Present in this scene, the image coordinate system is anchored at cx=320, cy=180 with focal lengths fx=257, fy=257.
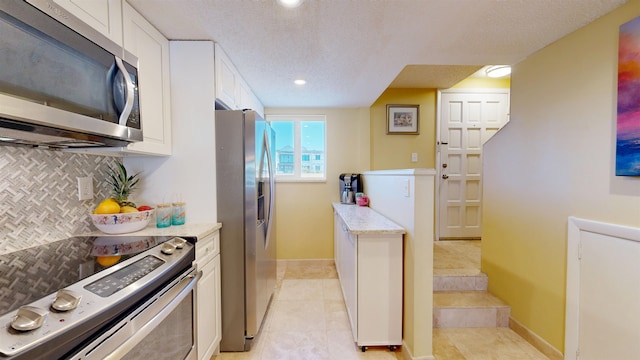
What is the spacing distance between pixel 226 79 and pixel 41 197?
1326 millimetres

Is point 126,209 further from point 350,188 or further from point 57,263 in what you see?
point 350,188

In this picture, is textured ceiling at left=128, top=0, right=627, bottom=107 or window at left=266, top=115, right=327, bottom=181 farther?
window at left=266, top=115, right=327, bottom=181

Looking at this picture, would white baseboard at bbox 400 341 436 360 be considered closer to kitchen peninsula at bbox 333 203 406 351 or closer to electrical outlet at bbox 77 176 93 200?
kitchen peninsula at bbox 333 203 406 351

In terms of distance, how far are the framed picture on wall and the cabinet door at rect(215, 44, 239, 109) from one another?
212 centimetres

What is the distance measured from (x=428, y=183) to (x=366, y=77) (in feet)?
4.30

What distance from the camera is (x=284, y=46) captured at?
1868mm

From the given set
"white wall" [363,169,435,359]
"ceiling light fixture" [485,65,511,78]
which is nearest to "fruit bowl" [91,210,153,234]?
"white wall" [363,169,435,359]

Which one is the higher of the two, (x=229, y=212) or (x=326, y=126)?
(x=326, y=126)

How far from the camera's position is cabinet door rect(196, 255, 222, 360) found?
1.52 metres

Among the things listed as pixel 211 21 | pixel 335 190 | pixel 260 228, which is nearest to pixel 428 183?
pixel 260 228

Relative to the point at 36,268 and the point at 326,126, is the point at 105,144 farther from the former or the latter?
the point at 326,126

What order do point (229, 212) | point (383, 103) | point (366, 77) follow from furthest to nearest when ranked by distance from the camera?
point (383, 103), point (366, 77), point (229, 212)

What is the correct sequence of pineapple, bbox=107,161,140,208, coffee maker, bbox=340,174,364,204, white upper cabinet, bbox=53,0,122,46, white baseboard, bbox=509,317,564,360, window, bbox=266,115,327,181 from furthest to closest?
1. window, bbox=266,115,327,181
2. coffee maker, bbox=340,174,364,204
3. white baseboard, bbox=509,317,564,360
4. pineapple, bbox=107,161,140,208
5. white upper cabinet, bbox=53,0,122,46

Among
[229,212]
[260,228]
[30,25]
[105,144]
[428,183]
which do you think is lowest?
[260,228]
